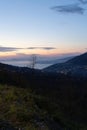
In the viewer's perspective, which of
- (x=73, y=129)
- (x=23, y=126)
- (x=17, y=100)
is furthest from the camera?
(x=17, y=100)

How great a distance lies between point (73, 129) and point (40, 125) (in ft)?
8.32

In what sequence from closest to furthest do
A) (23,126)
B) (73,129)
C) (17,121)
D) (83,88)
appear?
1. (23,126)
2. (17,121)
3. (73,129)
4. (83,88)

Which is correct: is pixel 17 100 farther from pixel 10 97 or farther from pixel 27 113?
pixel 27 113

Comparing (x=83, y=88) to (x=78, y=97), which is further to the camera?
(x=83, y=88)

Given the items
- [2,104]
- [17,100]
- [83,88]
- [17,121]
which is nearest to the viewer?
[17,121]

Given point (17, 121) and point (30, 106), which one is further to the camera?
point (30, 106)

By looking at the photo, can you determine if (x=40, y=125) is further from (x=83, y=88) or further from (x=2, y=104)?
(x=83, y=88)

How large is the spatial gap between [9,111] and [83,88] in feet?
193

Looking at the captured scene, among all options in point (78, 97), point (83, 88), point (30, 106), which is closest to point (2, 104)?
point (30, 106)

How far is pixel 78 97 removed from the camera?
60969mm

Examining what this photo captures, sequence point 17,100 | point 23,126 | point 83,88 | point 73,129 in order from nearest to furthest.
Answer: point 23,126
point 73,129
point 17,100
point 83,88

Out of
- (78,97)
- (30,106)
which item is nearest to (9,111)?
(30,106)

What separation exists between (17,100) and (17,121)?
17.4 ft

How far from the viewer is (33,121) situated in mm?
16891
